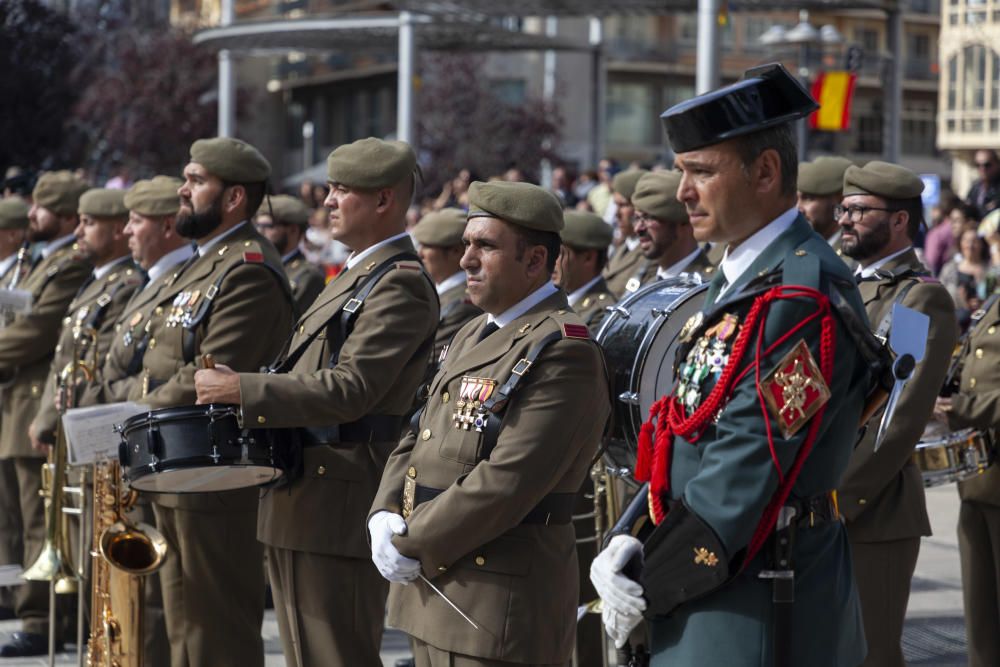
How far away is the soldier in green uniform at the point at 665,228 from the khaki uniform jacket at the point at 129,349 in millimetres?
2131

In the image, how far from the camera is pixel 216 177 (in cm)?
672

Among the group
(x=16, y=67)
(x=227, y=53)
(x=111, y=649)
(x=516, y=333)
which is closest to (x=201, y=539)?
(x=111, y=649)

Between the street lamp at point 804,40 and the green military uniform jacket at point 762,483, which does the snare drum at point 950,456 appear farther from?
the street lamp at point 804,40

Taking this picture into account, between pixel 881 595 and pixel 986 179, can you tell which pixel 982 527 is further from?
pixel 986 179

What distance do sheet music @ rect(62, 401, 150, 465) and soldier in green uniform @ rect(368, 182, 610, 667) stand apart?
5.35ft

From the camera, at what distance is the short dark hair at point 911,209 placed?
622 centimetres

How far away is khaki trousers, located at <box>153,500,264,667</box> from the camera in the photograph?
648cm

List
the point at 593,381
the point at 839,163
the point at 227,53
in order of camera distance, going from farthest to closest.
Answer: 1. the point at 227,53
2. the point at 839,163
3. the point at 593,381

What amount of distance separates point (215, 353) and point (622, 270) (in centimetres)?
308

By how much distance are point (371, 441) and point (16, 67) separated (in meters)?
32.2

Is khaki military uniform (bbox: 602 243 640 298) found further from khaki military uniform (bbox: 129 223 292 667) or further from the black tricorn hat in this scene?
the black tricorn hat

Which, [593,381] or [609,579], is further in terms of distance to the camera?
[593,381]

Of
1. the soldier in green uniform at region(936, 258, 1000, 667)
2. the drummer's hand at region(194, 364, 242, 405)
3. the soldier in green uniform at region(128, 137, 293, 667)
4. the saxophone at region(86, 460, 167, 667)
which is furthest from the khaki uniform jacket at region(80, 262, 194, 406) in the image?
the soldier in green uniform at region(936, 258, 1000, 667)

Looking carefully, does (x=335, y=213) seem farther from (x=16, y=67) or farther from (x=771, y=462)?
(x=16, y=67)
